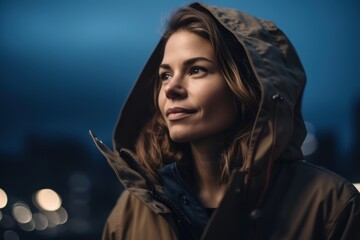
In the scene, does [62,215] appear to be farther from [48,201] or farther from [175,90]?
[175,90]

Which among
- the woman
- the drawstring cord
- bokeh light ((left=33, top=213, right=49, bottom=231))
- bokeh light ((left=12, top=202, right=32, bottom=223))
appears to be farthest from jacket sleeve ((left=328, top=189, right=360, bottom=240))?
bokeh light ((left=33, top=213, right=49, bottom=231))

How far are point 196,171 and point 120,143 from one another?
1.40 feet

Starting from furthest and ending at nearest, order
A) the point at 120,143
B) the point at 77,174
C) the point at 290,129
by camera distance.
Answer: the point at 77,174
the point at 120,143
the point at 290,129

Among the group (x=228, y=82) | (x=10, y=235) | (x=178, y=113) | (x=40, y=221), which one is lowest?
(x=40, y=221)

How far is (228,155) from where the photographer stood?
275 cm

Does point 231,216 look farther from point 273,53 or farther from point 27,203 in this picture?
point 27,203

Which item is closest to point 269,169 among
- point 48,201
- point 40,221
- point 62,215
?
point 48,201

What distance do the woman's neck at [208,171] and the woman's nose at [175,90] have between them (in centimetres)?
25

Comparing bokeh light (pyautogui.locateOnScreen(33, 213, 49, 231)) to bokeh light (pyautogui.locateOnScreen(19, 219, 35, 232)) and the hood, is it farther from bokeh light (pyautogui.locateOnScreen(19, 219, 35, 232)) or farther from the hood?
the hood

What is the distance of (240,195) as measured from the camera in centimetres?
Answer: 250

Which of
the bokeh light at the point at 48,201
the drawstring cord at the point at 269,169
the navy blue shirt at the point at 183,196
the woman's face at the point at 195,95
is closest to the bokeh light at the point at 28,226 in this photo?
the bokeh light at the point at 48,201

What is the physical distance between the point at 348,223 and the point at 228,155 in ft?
1.92

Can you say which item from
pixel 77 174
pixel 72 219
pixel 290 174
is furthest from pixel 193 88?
pixel 77 174

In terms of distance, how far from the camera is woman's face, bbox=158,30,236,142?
266 centimetres
